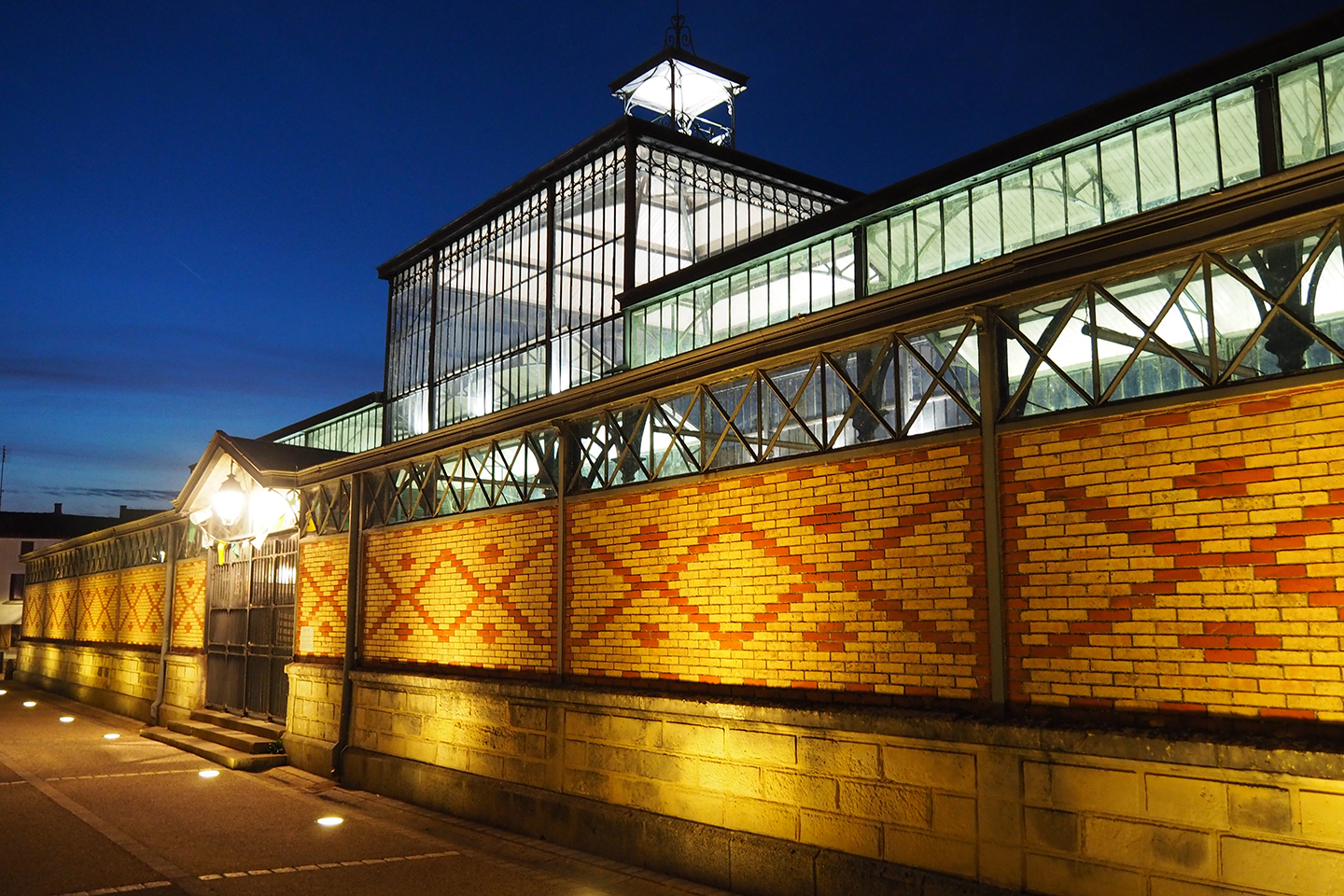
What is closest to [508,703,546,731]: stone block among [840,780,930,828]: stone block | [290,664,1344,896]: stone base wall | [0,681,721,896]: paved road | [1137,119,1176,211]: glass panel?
[290,664,1344,896]: stone base wall

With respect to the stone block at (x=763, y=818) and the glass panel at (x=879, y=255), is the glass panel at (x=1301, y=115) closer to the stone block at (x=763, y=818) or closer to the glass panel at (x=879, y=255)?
the glass panel at (x=879, y=255)

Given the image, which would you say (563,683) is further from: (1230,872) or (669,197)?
(669,197)

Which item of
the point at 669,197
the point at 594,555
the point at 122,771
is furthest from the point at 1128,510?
the point at 122,771

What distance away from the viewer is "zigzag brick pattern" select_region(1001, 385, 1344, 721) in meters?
5.31

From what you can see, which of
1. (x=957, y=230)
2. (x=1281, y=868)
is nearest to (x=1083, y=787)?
(x=1281, y=868)

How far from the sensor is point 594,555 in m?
10.2

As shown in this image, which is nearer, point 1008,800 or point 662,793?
point 1008,800

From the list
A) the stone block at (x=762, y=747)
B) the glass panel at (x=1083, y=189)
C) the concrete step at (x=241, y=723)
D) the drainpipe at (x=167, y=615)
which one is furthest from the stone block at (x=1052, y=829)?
the drainpipe at (x=167, y=615)

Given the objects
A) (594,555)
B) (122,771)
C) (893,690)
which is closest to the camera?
(893,690)

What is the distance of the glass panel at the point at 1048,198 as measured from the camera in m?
9.92

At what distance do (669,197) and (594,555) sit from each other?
688 cm

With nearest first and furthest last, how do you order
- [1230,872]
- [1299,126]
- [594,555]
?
1. [1230,872]
2. [1299,126]
3. [594,555]

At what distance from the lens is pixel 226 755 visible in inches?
594

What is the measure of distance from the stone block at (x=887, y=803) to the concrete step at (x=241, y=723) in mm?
11123
